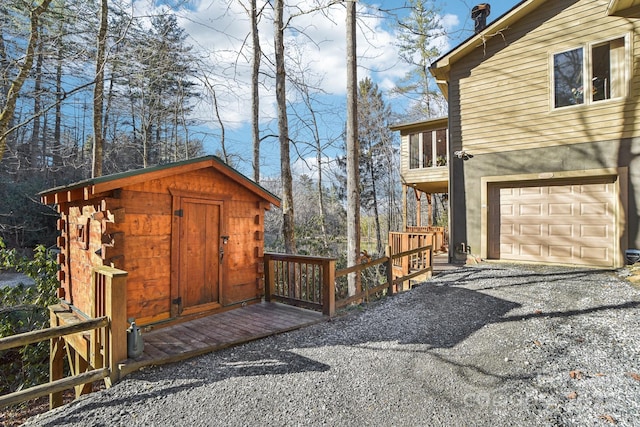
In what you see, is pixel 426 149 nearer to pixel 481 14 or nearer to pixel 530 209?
pixel 481 14

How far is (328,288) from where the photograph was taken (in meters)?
5.34

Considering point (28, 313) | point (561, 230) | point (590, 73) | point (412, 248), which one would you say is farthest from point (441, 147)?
point (28, 313)

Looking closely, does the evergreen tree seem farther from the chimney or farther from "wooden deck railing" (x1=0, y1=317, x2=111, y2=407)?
"wooden deck railing" (x1=0, y1=317, x2=111, y2=407)

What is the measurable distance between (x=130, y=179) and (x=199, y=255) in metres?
1.58

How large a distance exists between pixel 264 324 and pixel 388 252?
3306 millimetres

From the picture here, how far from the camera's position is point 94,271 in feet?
13.0

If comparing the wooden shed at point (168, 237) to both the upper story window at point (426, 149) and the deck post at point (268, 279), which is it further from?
the upper story window at point (426, 149)

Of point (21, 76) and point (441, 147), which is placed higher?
point (21, 76)

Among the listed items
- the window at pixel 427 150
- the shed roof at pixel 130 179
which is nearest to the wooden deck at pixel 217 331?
the shed roof at pixel 130 179

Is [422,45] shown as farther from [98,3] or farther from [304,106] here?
[98,3]

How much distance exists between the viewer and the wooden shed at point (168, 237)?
4289mm

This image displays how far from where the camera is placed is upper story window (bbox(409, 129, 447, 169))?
12070 millimetres

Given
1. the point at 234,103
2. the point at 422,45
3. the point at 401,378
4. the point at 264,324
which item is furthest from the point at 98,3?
the point at 422,45

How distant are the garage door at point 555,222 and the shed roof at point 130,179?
6.17 meters
